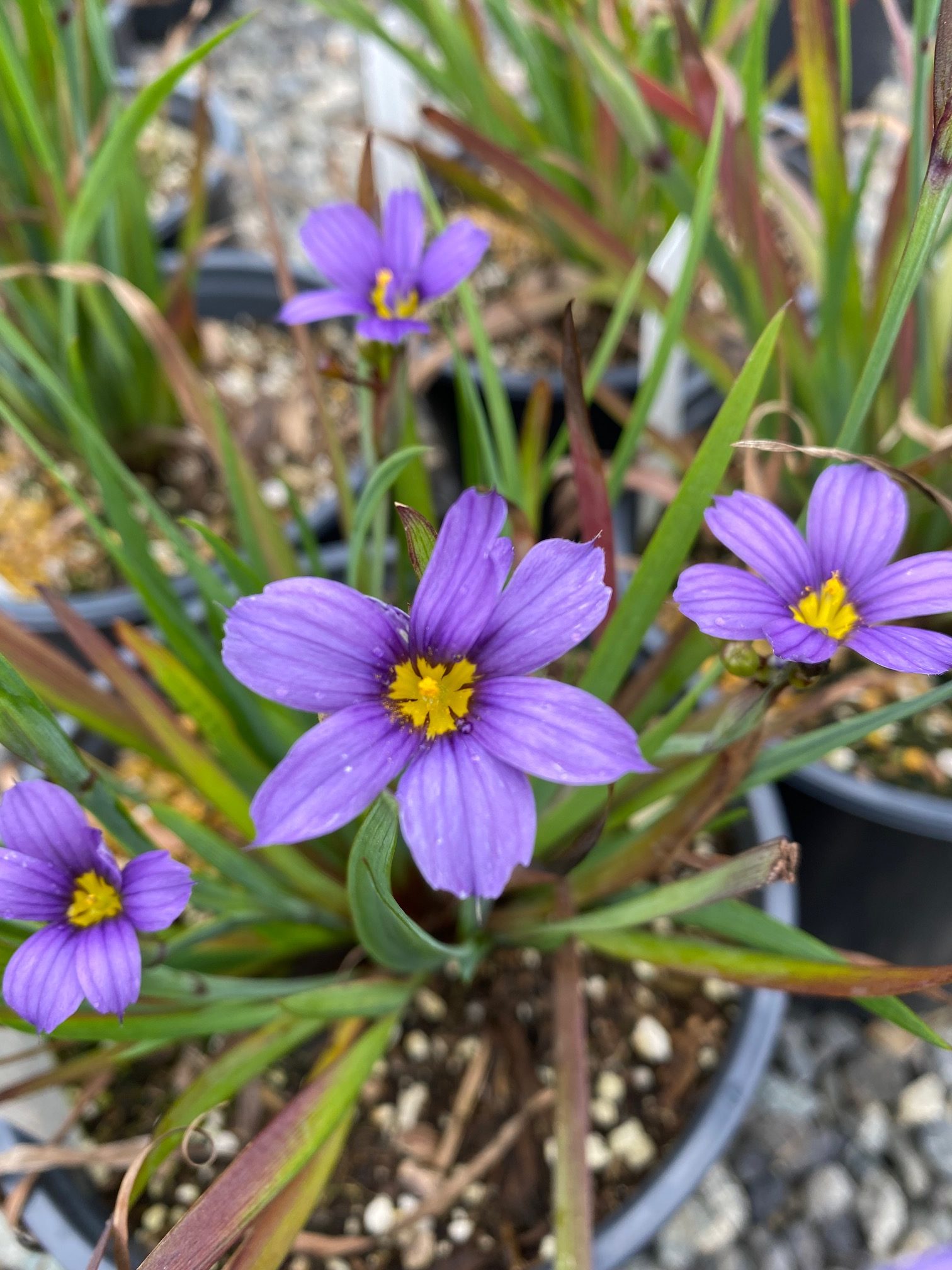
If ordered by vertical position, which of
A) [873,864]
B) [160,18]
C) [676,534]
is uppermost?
[160,18]

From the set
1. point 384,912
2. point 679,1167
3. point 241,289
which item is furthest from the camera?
point 241,289

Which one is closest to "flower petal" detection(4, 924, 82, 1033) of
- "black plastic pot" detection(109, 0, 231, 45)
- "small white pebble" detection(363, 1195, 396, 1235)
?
"small white pebble" detection(363, 1195, 396, 1235)

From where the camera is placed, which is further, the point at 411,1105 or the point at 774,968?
the point at 411,1105

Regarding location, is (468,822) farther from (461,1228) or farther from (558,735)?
(461,1228)

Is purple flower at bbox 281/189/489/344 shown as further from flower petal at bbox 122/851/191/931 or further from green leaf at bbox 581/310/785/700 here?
flower petal at bbox 122/851/191/931

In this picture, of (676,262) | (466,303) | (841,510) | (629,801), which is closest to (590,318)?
(676,262)

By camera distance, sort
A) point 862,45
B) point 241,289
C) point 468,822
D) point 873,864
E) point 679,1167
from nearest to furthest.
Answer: point 468,822, point 679,1167, point 873,864, point 241,289, point 862,45

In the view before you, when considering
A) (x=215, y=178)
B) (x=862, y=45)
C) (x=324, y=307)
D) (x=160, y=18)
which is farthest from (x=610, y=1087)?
(x=160, y=18)
